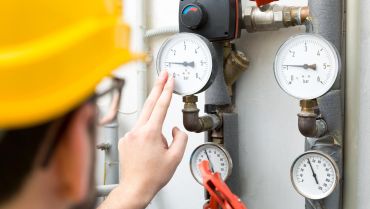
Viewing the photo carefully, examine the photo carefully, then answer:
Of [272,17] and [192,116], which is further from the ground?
[272,17]

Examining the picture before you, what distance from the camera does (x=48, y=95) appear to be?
338mm

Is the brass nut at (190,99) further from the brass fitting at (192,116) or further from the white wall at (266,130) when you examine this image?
the white wall at (266,130)

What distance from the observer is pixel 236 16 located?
0.98 m

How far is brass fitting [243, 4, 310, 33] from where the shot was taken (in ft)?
3.15

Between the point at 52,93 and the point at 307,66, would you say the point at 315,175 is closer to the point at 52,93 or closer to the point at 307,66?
the point at 307,66

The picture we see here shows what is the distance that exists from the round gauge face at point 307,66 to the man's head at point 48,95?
57 centimetres

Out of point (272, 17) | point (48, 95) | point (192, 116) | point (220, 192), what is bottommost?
point (220, 192)

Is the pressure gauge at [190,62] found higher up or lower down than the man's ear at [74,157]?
higher up

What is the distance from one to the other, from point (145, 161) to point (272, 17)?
1.52 feet

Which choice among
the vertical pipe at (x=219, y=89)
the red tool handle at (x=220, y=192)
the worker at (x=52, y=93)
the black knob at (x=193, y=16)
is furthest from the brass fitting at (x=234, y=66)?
the worker at (x=52, y=93)

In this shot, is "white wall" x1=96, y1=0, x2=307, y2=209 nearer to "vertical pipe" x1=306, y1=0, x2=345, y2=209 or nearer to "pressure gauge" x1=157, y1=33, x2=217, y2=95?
"vertical pipe" x1=306, y1=0, x2=345, y2=209

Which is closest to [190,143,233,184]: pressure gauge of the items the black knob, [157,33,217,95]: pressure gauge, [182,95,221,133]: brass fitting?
[182,95,221,133]: brass fitting

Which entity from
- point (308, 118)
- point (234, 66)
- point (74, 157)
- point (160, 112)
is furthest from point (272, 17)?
point (74, 157)

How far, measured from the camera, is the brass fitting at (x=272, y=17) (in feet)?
3.15
